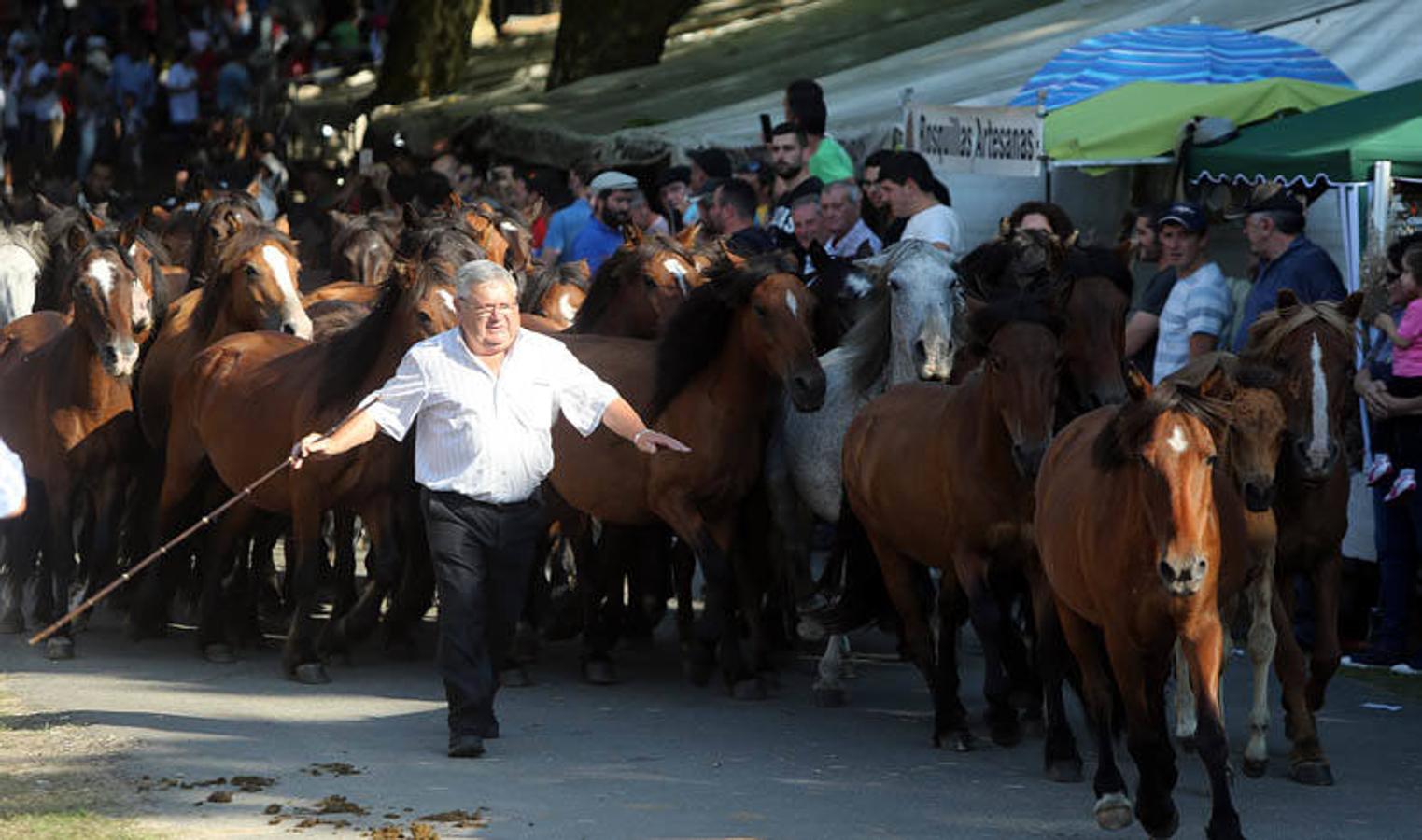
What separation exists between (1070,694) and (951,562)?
147 centimetres

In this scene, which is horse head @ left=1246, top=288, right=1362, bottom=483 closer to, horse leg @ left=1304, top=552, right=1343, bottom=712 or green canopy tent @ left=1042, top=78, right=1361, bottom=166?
horse leg @ left=1304, top=552, right=1343, bottom=712

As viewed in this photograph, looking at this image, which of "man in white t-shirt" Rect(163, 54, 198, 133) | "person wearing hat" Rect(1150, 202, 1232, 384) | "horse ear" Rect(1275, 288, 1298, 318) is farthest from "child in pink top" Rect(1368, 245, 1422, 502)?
"man in white t-shirt" Rect(163, 54, 198, 133)

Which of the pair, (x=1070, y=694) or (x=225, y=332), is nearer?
(x=1070, y=694)

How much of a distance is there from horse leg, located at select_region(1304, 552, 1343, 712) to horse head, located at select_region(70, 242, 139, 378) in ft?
20.9

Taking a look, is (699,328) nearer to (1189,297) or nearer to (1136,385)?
(1189,297)

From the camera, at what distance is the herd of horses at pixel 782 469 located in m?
8.82

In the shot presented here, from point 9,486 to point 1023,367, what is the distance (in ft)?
14.3

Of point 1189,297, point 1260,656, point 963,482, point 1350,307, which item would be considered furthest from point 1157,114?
point 1260,656

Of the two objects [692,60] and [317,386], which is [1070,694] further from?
[692,60]

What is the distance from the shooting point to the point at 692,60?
84.2ft

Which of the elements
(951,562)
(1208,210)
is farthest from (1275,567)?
(1208,210)

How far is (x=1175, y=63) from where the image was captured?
16.9m

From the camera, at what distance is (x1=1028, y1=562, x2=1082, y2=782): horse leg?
977cm

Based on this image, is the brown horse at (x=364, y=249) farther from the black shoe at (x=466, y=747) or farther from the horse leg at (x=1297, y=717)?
the horse leg at (x=1297, y=717)
